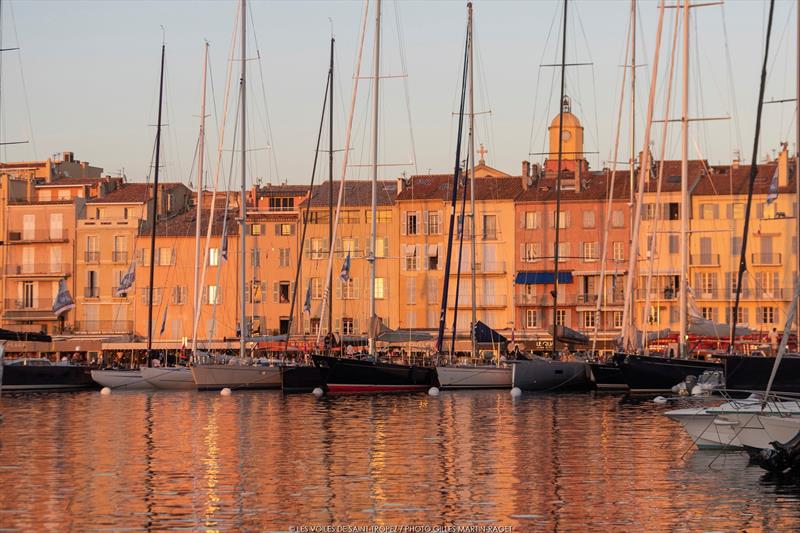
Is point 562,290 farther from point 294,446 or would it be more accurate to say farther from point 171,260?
point 294,446

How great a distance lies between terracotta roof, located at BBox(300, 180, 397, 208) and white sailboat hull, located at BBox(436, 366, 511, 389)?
3314 cm

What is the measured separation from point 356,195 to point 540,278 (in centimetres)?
1426

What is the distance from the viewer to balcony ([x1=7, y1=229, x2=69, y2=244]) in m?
103

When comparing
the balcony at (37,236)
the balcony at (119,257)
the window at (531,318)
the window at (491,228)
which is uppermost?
the window at (491,228)

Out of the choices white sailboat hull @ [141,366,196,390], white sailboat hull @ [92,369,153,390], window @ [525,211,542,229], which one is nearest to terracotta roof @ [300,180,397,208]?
window @ [525,211,542,229]

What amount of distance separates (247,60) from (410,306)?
35.1 m

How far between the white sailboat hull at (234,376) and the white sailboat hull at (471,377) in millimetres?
7462

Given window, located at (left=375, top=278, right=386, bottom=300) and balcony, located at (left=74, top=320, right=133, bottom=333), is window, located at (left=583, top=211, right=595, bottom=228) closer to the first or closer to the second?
window, located at (left=375, top=278, right=386, bottom=300)

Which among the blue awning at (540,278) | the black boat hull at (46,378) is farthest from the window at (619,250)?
the black boat hull at (46,378)

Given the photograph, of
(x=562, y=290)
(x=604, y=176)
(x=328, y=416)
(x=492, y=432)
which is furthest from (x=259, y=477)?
(x=604, y=176)

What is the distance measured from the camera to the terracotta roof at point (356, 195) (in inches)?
3937

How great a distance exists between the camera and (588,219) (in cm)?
9700

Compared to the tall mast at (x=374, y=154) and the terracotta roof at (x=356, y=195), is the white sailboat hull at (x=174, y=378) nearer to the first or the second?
the tall mast at (x=374, y=154)

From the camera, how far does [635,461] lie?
34000mm
